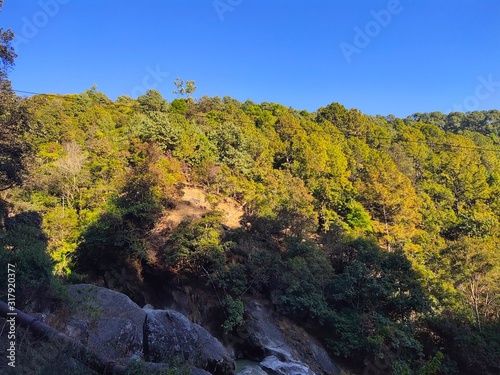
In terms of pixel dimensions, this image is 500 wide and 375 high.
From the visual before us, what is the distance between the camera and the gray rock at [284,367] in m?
10.5

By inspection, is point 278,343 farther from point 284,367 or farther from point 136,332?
point 136,332

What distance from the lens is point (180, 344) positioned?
24.7 feet

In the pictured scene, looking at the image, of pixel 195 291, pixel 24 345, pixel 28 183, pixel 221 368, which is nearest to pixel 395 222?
pixel 195 291

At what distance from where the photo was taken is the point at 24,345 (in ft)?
14.5

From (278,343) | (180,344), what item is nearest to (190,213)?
(278,343)

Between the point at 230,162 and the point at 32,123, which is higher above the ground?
the point at 230,162

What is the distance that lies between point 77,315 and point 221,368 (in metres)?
3.52

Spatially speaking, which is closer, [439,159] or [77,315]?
[77,315]

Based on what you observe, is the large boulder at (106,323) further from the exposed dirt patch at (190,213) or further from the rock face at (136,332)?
the exposed dirt patch at (190,213)

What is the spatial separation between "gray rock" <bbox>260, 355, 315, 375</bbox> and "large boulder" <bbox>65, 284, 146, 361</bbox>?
4.87 m

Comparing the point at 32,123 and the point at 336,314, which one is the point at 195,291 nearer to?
the point at 336,314

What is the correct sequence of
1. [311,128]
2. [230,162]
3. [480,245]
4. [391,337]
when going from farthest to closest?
1. [311,128]
2. [230,162]
3. [480,245]
4. [391,337]

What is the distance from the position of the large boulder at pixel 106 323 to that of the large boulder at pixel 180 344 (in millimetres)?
244

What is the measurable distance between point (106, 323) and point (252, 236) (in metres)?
10.3
